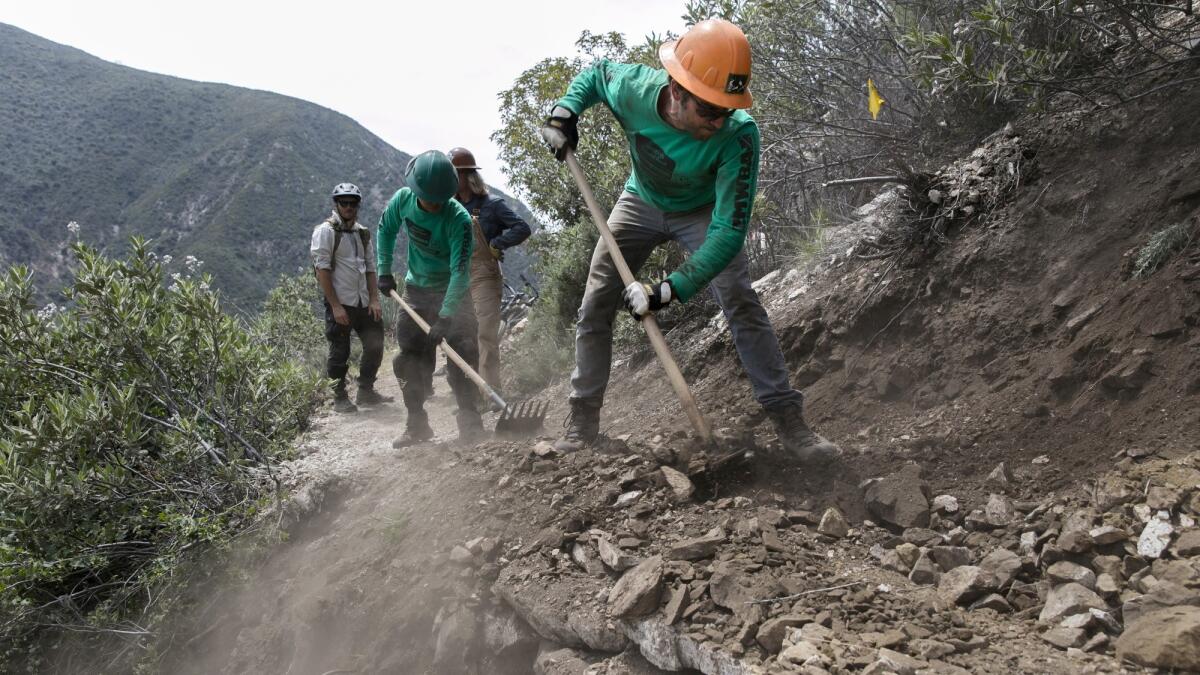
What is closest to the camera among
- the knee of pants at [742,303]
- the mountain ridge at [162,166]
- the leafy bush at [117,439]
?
the knee of pants at [742,303]

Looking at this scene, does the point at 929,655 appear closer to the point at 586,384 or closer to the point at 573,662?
the point at 573,662

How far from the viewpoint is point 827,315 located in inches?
175

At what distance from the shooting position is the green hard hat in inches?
193

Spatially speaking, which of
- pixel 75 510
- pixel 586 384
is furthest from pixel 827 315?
pixel 75 510

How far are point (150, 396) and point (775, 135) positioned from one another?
185 inches

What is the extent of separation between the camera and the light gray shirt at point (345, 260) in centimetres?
641

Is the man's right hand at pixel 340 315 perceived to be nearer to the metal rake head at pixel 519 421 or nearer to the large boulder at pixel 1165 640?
the metal rake head at pixel 519 421

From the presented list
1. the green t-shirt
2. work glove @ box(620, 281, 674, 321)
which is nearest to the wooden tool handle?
the green t-shirt

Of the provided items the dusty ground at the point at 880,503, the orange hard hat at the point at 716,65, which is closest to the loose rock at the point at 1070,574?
the dusty ground at the point at 880,503

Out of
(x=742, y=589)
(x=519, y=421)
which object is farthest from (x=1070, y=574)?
(x=519, y=421)

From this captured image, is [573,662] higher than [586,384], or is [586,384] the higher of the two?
[586,384]

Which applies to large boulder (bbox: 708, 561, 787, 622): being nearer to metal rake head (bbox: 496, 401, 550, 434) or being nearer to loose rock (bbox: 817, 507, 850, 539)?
loose rock (bbox: 817, 507, 850, 539)

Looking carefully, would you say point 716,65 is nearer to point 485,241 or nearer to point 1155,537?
point 1155,537

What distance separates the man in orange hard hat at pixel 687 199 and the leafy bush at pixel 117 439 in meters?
2.10
